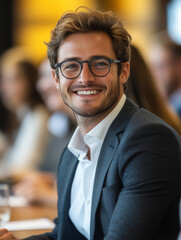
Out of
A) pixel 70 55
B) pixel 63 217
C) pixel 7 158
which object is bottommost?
pixel 7 158

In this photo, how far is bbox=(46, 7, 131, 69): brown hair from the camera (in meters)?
1.37

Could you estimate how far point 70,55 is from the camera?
54.4 inches

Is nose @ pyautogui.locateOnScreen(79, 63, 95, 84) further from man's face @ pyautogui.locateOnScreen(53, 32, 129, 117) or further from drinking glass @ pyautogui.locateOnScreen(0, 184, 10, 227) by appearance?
drinking glass @ pyautogui.locateOnScreen(0, 184, 10, 227)

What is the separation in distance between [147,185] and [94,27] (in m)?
0.55

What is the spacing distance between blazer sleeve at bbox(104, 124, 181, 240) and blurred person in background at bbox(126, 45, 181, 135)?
810 mm

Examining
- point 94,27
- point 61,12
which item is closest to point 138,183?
point 94,27

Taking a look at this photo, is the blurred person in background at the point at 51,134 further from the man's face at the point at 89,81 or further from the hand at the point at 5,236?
the man's face at the point at 89,81

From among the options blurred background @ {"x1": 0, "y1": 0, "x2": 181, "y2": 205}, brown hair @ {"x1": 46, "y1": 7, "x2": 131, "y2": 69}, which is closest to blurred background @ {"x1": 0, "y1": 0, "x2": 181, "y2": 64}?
blurred background @ {"x1": 0, "y1": 0, "x2": 181, "y2": 205}

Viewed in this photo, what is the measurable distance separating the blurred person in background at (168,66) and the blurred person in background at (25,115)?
3.88 ft

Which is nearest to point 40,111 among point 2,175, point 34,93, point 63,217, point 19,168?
point 34,93

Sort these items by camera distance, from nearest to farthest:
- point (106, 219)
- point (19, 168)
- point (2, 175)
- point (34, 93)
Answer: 1. point (106, 219)
2. point (2, 175)
3. point (19, 168)
4. point (34, 93)

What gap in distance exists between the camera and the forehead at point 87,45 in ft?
4.46

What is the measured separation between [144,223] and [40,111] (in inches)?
115

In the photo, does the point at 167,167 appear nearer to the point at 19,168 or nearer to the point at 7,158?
the point at 19,168
